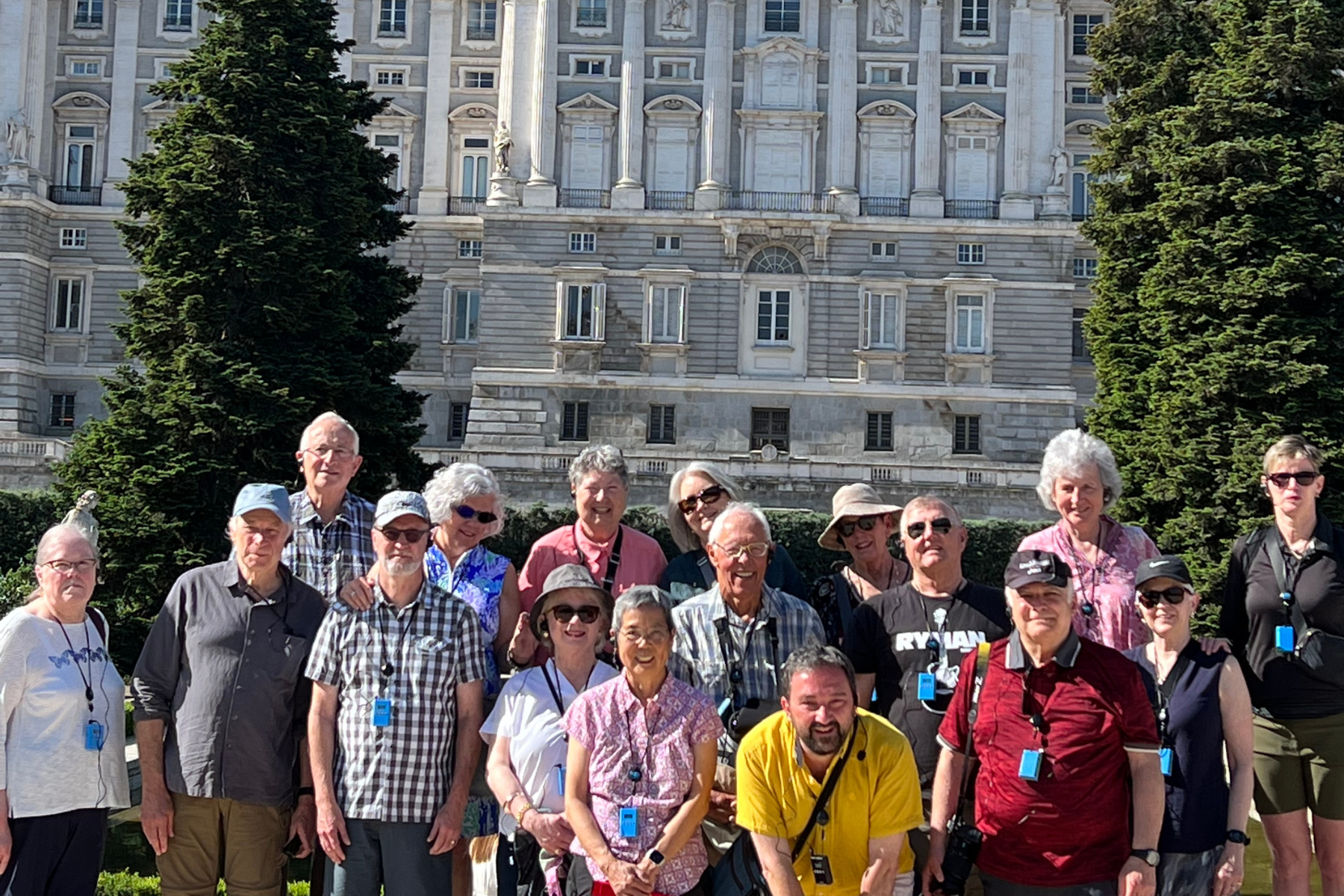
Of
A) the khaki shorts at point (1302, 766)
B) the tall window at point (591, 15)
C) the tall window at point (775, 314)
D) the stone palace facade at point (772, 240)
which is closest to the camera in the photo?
the khaki shorts at point (1302, 766)

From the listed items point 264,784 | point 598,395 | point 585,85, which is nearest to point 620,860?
point 264,784

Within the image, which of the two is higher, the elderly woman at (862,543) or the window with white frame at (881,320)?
the window with white frame at (881,320)

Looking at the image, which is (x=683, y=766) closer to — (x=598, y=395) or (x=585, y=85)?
(x=598, y=395)

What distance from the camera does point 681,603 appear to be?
22.6 feet

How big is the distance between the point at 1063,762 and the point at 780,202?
35849 mm

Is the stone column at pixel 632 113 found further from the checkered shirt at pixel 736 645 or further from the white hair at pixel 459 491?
the checkered shirt at pixel 736 645

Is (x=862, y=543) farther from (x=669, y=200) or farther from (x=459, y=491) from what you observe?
(x=669, y=200)

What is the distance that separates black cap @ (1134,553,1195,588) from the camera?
6.20m

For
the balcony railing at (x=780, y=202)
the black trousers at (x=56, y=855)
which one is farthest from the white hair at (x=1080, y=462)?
the balcony railing at (x=780, y=202)

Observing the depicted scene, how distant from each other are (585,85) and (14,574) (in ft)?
84.9

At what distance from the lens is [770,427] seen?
4031 cm

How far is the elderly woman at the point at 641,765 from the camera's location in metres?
6.05

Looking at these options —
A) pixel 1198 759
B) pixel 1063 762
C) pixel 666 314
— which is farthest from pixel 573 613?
pixel 666 314

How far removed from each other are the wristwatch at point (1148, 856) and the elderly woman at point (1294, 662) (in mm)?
1884
